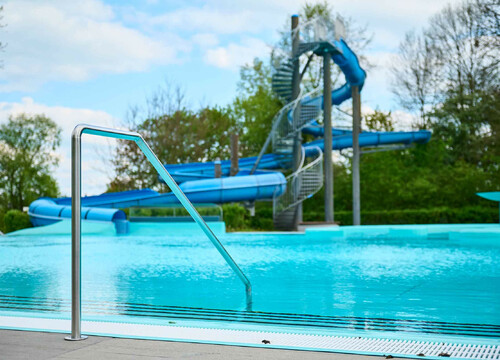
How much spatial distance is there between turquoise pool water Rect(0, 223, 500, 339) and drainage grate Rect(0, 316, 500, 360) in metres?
0.87

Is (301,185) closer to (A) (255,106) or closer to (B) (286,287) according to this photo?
(B) (286,287)

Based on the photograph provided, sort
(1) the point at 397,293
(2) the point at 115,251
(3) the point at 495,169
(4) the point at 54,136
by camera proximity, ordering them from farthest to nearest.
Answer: (4) the point at 54,136 → (3) the point at 495,169 → (2) the point at 115,251 → (1) the point at 397,293

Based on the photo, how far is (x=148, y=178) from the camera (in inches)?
1276

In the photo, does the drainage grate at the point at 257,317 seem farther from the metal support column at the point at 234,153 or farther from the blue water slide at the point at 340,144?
the blue water slide at the point at 340,144

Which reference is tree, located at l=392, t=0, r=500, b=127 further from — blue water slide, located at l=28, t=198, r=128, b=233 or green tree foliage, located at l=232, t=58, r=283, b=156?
blue water slide, located at l=28, t=198, r=128, b=233

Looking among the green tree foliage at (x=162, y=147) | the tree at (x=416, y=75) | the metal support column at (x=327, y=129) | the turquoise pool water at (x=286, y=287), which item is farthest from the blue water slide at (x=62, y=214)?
the tree at (x=416, y=75)

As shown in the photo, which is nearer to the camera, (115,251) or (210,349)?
(210,349)

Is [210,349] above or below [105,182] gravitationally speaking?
below

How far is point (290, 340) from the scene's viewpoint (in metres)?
3.47

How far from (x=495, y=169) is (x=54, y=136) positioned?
82.3 ft

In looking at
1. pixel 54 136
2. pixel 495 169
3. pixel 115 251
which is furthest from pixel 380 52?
pixel 115 251

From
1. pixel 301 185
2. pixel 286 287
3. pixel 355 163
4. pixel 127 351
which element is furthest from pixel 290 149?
pixel 127 351

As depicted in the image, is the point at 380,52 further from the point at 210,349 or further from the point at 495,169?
the point at 210,349

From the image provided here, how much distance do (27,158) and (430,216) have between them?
2339 centimetres
